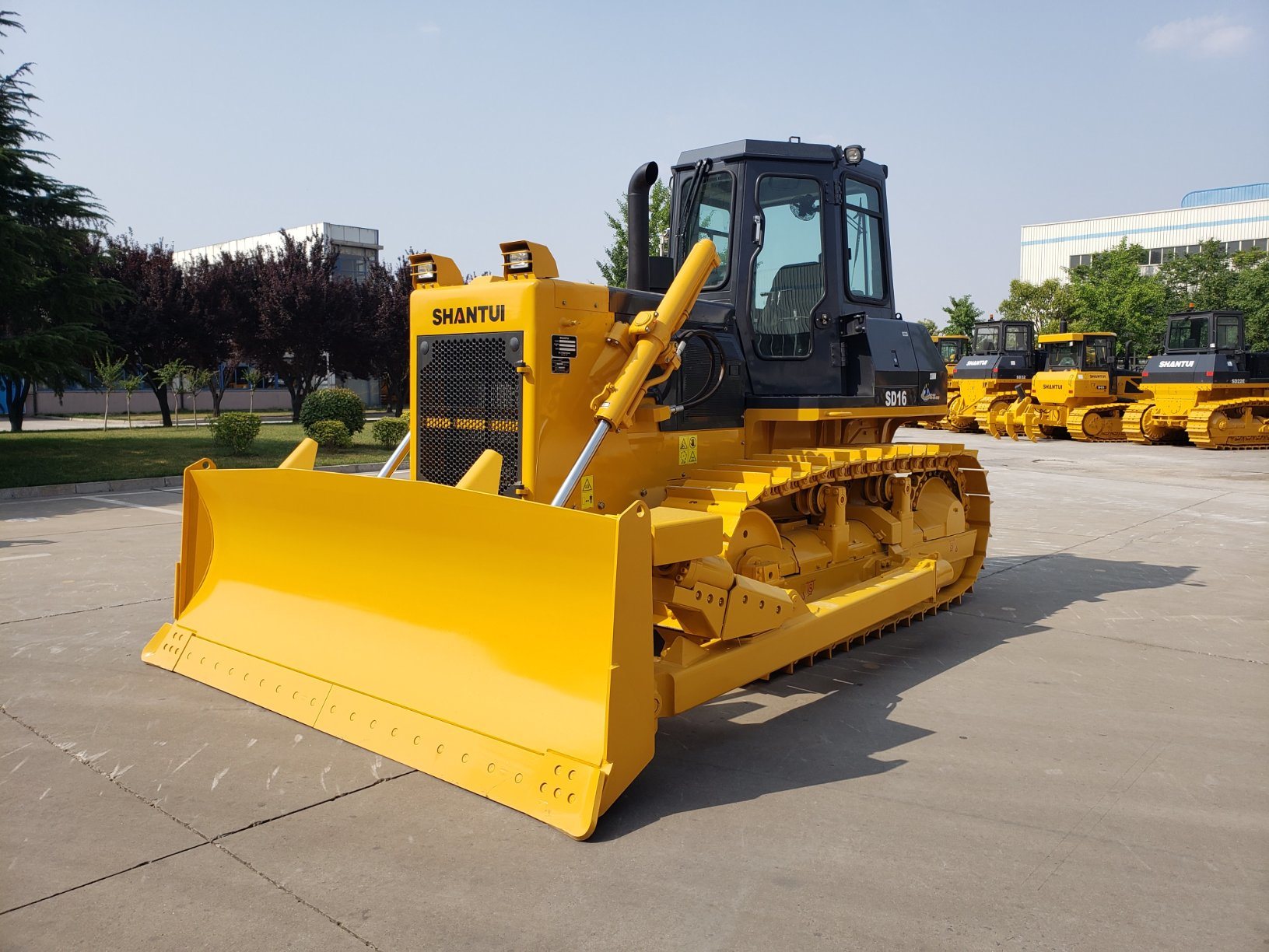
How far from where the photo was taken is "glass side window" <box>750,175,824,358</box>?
19.7 ft

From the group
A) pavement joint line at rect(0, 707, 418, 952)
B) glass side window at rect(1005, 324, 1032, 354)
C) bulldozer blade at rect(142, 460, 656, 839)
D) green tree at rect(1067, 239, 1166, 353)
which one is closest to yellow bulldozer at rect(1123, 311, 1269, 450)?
glass side window at rect(1005, 324, 1032, 354)

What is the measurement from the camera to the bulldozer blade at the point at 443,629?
3.64 meters

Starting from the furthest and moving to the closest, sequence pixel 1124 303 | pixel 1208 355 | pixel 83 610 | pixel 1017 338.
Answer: pixel 1124 303 → pixel 1017 338 → pixel 1208 355 → pixel 83 610

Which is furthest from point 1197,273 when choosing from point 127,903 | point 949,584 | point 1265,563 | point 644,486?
point 127,903

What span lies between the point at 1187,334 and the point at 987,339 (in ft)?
19.0

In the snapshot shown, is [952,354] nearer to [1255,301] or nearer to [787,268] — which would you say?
[1255,301]

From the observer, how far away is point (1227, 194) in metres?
82.1

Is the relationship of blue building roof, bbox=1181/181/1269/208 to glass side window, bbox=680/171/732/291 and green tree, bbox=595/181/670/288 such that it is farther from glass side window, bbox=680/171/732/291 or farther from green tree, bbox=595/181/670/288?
glass side window, bbox=680/171/732/291

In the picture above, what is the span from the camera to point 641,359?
4754mm

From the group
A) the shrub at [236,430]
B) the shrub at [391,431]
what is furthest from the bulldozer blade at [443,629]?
the shrub at [391,431]

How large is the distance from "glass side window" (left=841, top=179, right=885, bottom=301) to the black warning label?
91.9 inches

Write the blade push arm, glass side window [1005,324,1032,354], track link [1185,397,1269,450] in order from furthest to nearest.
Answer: glass side window [1005,324,1032,354] → track link [1185,397,1269,450] → the blade push arm

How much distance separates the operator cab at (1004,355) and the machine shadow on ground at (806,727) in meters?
22.8

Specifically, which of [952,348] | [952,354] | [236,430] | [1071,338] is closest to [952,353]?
[952,354]
